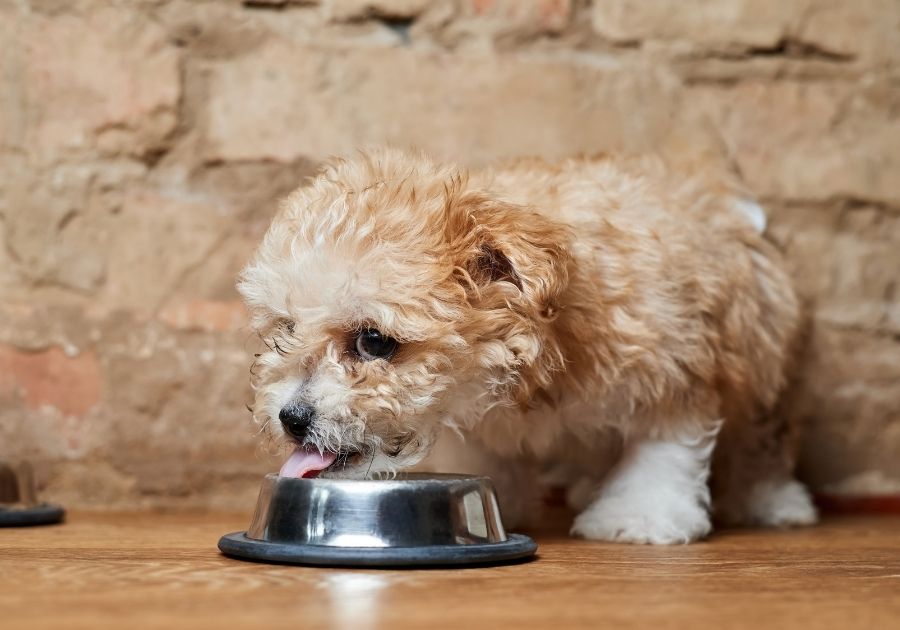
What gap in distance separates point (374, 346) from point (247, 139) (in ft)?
4.57

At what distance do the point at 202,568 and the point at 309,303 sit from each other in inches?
23.1

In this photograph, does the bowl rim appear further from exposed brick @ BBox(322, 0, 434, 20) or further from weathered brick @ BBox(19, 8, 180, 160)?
exposed brick @ BBox(322, 0, 434, 20)

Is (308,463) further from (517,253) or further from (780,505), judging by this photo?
(780,505)

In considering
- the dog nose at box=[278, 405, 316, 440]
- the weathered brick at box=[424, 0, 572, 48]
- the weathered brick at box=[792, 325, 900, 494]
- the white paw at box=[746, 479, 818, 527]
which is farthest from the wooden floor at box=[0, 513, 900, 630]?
the weathered brick at box=[424, 0, 572, 48]

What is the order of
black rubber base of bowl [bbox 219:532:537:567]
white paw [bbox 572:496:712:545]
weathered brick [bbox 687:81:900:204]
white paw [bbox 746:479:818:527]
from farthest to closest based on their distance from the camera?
weathered brick [bbox 687:81:900:204]
white paw [bbox 746:479:818:527]
white paw [bbox 572:496:712:545]
black rubber base of bowl [bbox 219:532:537:567]

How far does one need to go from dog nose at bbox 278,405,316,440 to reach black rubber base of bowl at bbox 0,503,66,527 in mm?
963

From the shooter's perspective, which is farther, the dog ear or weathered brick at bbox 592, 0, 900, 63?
weathered brick at bbox 592, 0, 900, 63

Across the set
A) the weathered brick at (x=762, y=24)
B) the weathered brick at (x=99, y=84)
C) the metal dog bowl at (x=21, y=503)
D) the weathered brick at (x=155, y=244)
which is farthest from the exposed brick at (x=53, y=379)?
the weathered brick at (x=762, y=24)

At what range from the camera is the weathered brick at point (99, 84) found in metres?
3.42

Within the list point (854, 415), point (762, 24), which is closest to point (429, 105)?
point (762, 24)

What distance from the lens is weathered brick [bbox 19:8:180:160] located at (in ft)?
11.2

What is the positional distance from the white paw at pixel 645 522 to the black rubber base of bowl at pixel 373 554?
1.88 ft

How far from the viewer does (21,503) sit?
298 centimetres

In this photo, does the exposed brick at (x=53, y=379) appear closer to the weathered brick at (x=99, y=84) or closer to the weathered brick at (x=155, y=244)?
the weathered brick at (x=155, y=244)
